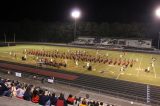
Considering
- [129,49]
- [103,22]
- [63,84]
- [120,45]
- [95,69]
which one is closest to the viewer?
[63,84]

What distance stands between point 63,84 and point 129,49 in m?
34.8

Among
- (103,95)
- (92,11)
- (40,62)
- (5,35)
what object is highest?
(92,11)

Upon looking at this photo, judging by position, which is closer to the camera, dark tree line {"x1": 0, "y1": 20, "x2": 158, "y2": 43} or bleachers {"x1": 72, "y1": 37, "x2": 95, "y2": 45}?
bleachers {"x1": 72, "y1": 37, "x2": 95, "y2": 45}

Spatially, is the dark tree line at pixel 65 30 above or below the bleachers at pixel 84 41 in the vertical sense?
above

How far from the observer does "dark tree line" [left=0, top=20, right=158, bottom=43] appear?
71625 millimetres

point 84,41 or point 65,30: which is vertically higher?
point 65,30

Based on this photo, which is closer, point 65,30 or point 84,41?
point 84,41

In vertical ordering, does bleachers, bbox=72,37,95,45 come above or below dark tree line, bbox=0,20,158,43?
below

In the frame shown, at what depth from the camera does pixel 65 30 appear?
81.2m

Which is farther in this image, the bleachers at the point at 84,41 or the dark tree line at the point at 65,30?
the dark tree line at the point at 65,30

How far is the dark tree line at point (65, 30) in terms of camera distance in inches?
2820

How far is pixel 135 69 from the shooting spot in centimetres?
3781

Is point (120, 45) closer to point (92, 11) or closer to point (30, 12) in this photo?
point (92, 11)

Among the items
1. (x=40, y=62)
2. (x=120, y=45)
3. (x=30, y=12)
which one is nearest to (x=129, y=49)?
(x=120, y=45)
